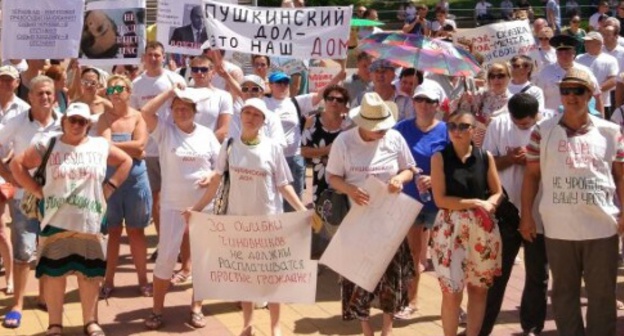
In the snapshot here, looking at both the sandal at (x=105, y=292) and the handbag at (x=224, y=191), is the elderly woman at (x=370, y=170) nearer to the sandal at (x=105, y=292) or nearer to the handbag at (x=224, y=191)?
the handbag at (x=224, y=191)

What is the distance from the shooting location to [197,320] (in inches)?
277

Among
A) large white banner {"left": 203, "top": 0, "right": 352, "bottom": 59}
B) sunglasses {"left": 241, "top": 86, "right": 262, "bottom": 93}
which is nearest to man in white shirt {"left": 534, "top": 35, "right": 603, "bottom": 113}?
large white banner {"left": 203, "top": 0, "right": 352, "bottom": 59}

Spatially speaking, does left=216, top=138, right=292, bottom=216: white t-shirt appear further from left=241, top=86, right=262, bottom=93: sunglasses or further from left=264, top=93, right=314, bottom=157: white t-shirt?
left=264, top=93, right=314, bottom=157: white t-shirt

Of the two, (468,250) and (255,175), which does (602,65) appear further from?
(255,175)

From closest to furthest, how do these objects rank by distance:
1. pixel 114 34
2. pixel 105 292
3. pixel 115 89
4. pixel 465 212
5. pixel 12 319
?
pixel 465 212, pixel 12 319, pixel 115 89, pixel 105 292, pixel 114 34

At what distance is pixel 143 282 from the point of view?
7887mm

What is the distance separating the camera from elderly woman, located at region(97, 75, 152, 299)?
7402mm

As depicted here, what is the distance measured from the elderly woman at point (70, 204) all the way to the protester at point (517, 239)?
9.12 ft

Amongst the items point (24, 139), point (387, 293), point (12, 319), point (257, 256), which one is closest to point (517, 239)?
point (387, 293)

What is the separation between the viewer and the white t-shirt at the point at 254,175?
252 inches

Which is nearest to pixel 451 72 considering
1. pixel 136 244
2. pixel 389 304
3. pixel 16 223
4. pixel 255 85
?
pixel 255 85

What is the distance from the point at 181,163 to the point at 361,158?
148 cm

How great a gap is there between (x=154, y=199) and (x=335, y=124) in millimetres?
2066

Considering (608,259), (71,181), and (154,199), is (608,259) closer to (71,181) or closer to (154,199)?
(71,181)
